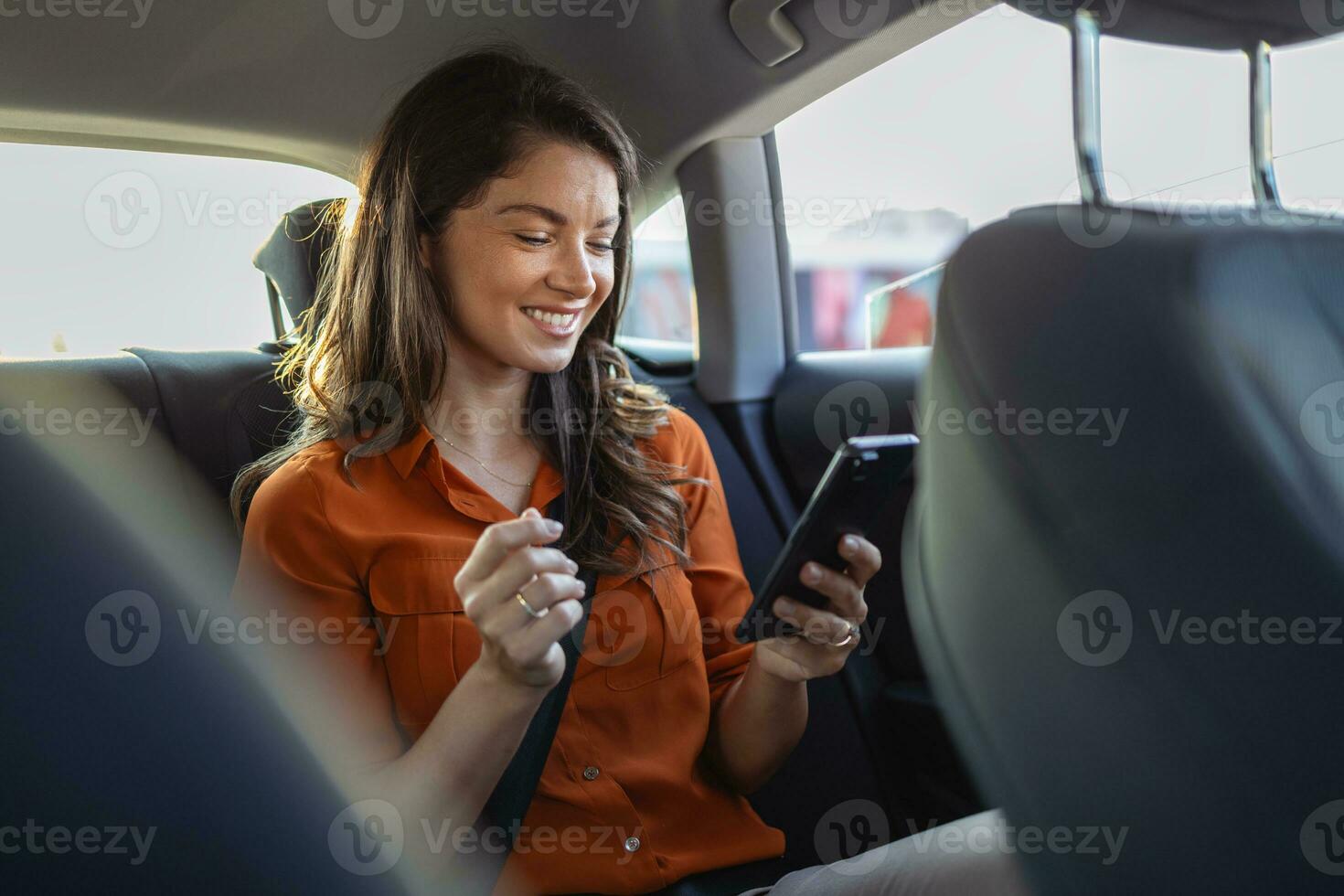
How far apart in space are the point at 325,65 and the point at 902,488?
3.87ft

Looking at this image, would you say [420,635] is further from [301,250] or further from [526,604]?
[301,250]

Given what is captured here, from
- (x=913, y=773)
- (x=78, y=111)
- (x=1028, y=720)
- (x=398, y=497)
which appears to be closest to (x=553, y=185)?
(x=398, y=497)

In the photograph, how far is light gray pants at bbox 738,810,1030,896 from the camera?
0.92 m

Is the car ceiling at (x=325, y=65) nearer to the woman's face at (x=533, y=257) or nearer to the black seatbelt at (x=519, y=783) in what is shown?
the woman's face at (x=533, y=257)

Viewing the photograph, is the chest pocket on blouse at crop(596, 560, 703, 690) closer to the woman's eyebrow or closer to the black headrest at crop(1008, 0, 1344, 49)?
the woman's eyebrow

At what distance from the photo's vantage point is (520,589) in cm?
92


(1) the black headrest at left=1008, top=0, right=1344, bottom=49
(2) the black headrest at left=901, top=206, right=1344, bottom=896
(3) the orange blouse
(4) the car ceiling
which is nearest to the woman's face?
(3) the orange blouse

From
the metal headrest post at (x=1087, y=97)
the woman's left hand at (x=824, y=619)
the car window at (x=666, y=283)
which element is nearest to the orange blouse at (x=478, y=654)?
the woman's left hand at (x=824, y=619)

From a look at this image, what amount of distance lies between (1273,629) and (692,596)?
0.86 meters

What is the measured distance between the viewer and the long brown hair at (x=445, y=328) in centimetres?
130

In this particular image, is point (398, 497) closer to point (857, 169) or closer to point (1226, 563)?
point (1226, 563)

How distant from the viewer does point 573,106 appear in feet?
4.50

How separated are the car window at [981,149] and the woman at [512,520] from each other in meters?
0.46

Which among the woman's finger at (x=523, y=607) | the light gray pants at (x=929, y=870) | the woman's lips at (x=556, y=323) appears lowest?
Result: the light gray pants at (x=929, y=870)
